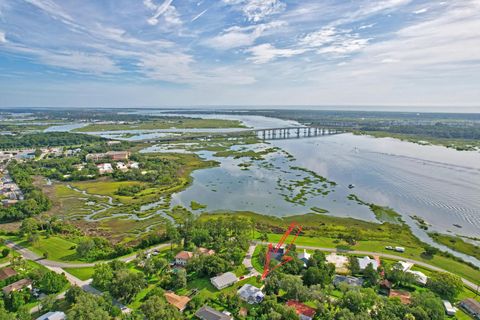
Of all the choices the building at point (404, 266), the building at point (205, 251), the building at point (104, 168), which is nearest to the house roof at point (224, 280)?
the building at point (205, 251)

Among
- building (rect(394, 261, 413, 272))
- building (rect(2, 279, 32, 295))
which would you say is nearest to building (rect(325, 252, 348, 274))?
building (rect(394, 261, 413, 272))

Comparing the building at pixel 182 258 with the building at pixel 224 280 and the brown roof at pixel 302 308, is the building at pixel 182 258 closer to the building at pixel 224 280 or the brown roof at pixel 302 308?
the building at pixel 224 280

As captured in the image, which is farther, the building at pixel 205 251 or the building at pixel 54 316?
the building at pixel 205 251

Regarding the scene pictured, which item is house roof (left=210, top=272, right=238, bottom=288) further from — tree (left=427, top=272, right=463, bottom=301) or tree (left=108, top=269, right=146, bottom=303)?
tree (left=427, top=272, right=463, bottom=301)

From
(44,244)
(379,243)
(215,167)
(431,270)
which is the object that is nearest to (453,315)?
(431,270)

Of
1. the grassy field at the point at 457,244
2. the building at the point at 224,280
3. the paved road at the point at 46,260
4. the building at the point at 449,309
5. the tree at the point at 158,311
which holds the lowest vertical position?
the grassy field at the point at 457,244

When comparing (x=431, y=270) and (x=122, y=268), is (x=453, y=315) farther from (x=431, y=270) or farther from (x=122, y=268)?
(x=122, y=268)
